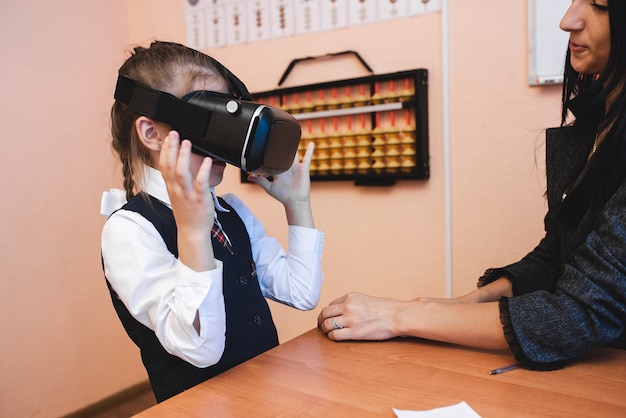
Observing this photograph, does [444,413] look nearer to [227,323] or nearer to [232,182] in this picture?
[227,323]

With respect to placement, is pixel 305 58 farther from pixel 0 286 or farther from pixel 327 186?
pixel 0 286

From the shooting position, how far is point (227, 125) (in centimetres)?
80

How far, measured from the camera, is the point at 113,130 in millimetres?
1107

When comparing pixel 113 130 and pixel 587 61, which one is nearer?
pixel 587 61

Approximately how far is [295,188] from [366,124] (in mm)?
971

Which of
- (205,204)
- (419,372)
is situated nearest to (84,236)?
(205,204)

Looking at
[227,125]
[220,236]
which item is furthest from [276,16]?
[227,125]

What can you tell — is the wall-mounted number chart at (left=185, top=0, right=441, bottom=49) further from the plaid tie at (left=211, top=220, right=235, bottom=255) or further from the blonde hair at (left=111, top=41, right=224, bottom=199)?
Answer: the plaid tie at (left=211, top=220, right=235, bottom=255)

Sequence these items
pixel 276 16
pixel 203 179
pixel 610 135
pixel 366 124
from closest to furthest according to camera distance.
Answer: pixel 203 179, pixel 610 135, pixel 366 124, pixel 276 16

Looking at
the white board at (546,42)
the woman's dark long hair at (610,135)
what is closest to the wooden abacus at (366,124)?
the white board at (546,42)

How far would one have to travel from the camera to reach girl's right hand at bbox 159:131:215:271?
778 mm

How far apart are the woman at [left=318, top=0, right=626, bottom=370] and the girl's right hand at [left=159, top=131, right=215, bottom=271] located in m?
0.29

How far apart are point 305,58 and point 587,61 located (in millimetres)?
1340

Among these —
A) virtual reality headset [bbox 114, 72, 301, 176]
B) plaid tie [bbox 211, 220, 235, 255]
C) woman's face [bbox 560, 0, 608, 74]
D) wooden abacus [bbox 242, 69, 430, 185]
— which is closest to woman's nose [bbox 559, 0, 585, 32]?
woman's face [bbox 560, 0, 608, 74]
